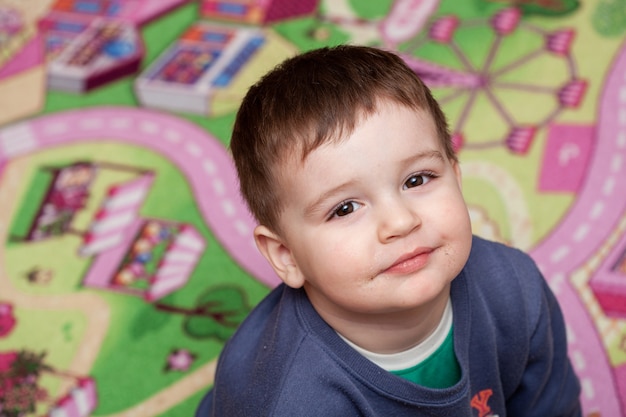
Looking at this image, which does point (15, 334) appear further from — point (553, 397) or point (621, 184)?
point (621, 184)

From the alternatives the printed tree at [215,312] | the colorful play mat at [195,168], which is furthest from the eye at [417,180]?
the printed tree at [215,312]

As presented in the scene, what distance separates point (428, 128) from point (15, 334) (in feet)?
2.34

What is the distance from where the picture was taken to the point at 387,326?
0.76 metres

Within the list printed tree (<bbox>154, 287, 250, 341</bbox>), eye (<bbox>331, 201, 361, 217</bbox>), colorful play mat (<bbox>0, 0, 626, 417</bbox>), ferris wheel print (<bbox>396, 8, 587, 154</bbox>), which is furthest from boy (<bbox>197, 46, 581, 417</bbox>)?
ferris wheel print (<bbox>396, 8, 587, 154</bbox>)

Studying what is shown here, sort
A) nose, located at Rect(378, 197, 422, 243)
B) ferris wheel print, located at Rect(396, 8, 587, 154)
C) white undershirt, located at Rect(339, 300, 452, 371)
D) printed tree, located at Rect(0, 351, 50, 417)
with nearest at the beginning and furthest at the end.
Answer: nose, located at Rect(378, 197, 422, 243) < white undershirt, located at Rect(339, 300, 452, 371) < printed tree, located at Rect(0, 351, 50, 417) < ferris wheel print, located at Rect(396, 8, 587, 154)

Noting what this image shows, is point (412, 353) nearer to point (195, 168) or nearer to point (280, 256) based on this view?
point (280, 256)

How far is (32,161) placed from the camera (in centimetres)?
140

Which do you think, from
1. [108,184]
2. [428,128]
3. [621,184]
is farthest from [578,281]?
[108,184]

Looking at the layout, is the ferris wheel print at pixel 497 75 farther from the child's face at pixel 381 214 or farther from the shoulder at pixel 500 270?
Result: the child's face at pixel 381 214

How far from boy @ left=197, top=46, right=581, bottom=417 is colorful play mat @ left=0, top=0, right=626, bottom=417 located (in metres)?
0.10

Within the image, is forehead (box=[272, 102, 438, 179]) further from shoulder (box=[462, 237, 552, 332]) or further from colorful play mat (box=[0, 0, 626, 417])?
colorful play mat (box=[0, 0, 626, 417])

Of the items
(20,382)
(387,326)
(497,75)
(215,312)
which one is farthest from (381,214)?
(497,75)

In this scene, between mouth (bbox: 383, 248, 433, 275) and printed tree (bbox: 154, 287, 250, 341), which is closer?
mouth (bbox: 383, 248, 433, 275)

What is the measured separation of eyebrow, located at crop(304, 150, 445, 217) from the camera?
689mm
